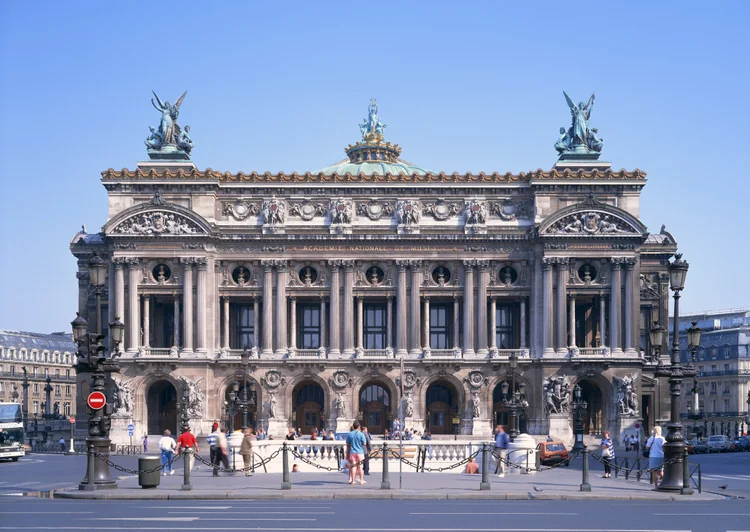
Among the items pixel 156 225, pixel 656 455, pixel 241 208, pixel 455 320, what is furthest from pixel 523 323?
pixel 656 455

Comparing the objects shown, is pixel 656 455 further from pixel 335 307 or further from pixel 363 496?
pixel 335 307

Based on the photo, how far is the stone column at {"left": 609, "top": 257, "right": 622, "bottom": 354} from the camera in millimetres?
86000

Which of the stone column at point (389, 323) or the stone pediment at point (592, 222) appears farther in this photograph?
the stone column at point (389, 323)

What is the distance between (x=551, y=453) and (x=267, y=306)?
32.7 metres

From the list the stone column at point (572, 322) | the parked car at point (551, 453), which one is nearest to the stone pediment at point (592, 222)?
the stone column at point (572, 322)

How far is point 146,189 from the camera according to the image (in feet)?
287

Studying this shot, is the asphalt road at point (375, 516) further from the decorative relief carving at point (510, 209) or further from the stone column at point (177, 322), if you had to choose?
the decorative relief carving at point (510, 209)

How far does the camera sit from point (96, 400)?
3988 centimetres

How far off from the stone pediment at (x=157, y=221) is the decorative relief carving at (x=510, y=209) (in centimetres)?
2150

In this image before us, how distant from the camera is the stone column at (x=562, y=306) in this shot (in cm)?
8581

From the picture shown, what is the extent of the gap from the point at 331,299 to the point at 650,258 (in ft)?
91.6

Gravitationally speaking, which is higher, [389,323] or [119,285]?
[119,285]

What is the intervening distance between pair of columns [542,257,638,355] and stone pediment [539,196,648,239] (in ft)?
6.37

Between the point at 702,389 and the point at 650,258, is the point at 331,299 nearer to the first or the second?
the point at 650,258
